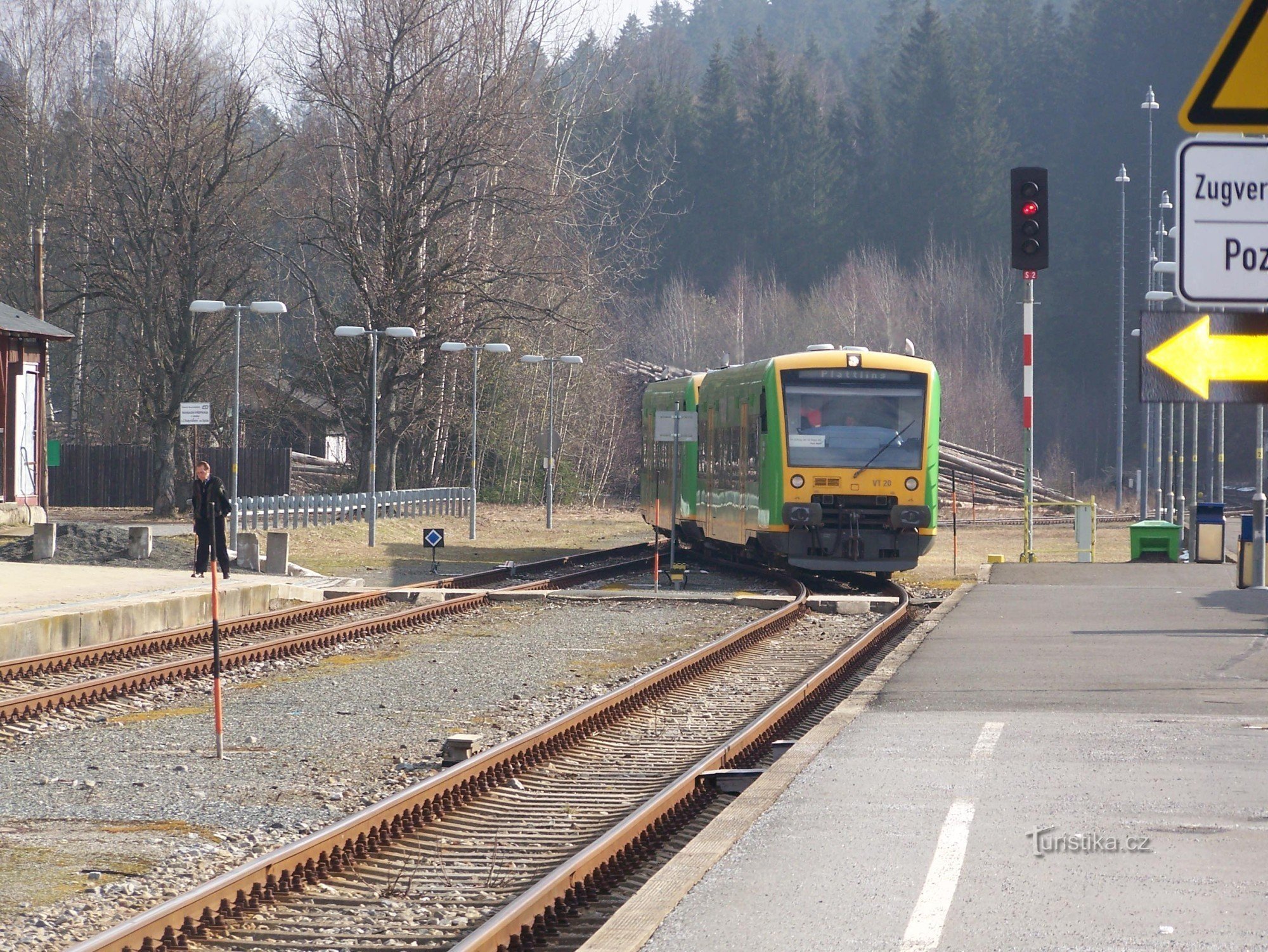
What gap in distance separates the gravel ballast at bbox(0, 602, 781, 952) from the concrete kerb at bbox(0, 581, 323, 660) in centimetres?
240

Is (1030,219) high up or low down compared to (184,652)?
up

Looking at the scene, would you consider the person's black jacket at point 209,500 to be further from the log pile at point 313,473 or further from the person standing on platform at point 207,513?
the log pile at point 313,473

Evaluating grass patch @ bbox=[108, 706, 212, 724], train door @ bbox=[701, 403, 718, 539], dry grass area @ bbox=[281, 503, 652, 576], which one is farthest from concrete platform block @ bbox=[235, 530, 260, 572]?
grass patch @ bbox=[108, 706, 212, 724]

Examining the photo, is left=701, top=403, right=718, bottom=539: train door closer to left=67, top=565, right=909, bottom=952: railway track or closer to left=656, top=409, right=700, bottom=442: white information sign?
left=656, top=409, right=700, bottom=442: white information sign

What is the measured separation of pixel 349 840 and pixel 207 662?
24.0ft

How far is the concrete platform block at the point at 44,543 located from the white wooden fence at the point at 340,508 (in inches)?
333

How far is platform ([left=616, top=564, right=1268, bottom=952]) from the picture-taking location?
5.76 m

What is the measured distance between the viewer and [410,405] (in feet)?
154

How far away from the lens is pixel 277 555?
25703 mm

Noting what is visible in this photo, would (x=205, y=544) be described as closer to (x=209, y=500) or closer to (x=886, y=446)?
(x=209, y=500)

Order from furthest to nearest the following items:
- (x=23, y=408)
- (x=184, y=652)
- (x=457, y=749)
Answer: (x=23, y=408) < (x=184, y=652) < (x=457, y=749)

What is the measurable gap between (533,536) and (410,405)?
285 inches

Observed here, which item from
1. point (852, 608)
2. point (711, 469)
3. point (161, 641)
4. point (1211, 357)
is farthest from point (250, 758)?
point (711, 469)

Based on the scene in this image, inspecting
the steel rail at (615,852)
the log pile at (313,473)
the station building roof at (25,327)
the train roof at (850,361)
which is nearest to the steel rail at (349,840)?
the steel rail at (615,852)
